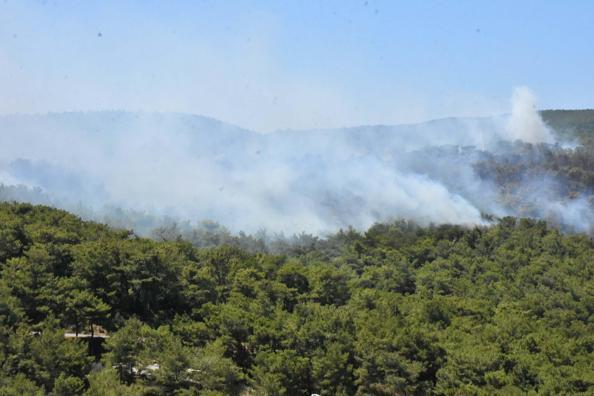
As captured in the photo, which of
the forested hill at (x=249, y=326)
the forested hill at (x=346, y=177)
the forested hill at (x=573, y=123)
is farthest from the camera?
the forested hill at (x=573, y=123)

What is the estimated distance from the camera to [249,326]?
32.7m

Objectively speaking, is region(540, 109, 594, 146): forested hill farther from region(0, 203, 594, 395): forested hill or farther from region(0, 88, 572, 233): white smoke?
region(0, 203, 594, 395): forested hill

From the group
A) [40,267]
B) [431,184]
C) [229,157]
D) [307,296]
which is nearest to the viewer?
[40,267]

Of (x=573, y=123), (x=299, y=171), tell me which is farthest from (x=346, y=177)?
(x=573, y=123)

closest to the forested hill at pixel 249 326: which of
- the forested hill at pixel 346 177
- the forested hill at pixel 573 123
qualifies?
the forested hill at pixel 346 177

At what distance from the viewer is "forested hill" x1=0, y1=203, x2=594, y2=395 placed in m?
27.1

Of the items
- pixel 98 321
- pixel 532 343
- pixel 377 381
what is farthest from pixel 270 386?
pixel 532 343

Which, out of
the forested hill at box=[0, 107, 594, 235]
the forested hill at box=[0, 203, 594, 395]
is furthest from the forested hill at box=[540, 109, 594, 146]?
the forested hill at box=[0, 203, 594, 395]

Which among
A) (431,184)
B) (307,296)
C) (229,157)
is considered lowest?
(307,296)

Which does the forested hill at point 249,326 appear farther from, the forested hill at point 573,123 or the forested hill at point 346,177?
the forested hill at point 573,123

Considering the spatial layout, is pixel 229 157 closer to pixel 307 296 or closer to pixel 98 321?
pixel 307 296

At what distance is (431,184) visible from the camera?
3585 inches

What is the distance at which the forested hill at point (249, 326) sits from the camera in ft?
88.8

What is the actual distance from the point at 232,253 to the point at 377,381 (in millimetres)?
21452
